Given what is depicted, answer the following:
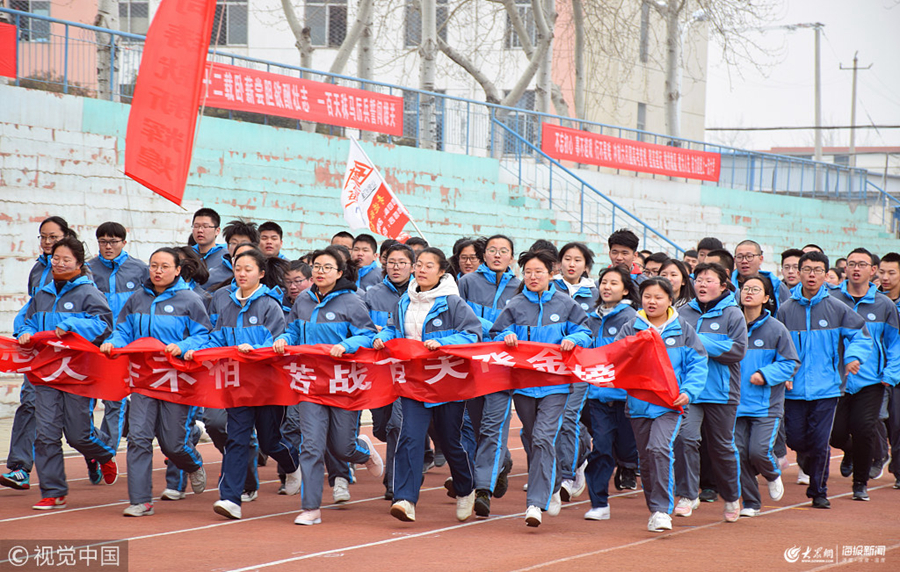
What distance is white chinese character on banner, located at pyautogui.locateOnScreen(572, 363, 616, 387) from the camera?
689 cm

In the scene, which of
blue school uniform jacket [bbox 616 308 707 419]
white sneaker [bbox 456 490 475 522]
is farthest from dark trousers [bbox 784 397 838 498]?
white sneaker [bbox 456 490 475 522]

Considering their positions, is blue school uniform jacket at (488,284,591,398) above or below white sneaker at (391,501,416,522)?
above

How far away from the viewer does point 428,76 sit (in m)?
21.8

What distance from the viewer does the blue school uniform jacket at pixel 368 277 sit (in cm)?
977

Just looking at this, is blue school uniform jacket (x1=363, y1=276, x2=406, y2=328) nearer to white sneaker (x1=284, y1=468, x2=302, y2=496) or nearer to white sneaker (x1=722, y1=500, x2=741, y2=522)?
white sneaker (x1=284, y1=468, x2=302, y2=496)

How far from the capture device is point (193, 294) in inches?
290

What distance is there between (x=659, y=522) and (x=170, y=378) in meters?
3.63

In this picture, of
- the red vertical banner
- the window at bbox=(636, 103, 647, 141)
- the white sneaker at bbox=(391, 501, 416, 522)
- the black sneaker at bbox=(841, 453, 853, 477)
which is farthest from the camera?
the window at bbox=(636, 103, 647, 141)

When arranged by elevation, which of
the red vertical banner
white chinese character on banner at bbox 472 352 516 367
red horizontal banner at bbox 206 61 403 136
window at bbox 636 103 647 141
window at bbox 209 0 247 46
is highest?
window at bbox 209 0 247 46

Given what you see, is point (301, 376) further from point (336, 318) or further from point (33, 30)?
point (33, 30)

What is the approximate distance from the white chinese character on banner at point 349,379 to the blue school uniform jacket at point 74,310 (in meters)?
1.87

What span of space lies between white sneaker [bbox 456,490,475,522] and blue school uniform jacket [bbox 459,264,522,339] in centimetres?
185

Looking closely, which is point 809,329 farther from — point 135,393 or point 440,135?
point 440,135

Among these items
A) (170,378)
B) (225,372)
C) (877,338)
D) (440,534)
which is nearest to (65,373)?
(170,378)
